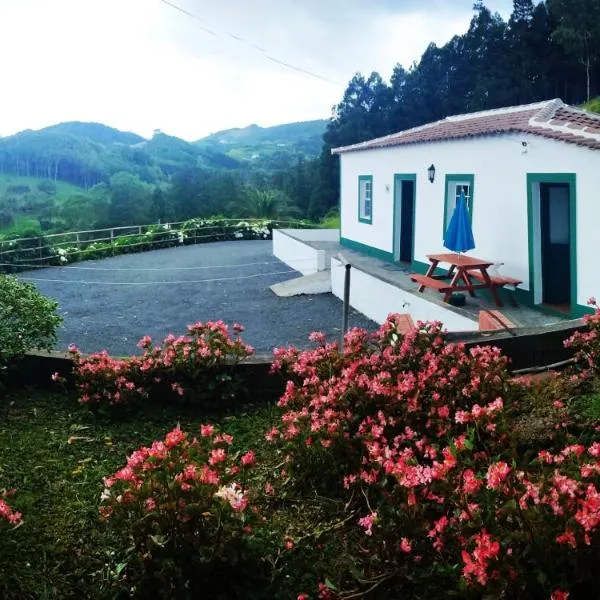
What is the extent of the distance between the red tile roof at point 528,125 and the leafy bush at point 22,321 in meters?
6.89

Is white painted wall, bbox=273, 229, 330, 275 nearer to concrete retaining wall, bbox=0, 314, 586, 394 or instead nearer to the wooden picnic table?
the wooden picnic table

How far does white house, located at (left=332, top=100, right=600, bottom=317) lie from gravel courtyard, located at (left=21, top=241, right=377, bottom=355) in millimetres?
2481

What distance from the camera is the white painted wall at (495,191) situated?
912 cm

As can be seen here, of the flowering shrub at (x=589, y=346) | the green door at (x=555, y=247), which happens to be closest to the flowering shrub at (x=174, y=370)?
the flowering shrub at (x=589, y=346)

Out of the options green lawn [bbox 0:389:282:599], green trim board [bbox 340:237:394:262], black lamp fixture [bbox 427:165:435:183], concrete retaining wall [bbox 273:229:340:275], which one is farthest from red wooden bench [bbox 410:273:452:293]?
green lawn [bbox 0:389:282:599]

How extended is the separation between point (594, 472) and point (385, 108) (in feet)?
127

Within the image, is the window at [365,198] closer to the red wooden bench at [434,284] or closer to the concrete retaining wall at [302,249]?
the concrete retaining wall at [302,249]

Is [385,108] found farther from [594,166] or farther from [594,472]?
[594,472]

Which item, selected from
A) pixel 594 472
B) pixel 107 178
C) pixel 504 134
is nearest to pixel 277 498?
pixel 594 472

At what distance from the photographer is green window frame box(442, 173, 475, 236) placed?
12117 mm

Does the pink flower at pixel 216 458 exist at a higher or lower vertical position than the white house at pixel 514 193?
lower

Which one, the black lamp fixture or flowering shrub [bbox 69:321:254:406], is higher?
the black lamp fixture

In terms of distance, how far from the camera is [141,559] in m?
2.76

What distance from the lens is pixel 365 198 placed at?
17906 millimetres
